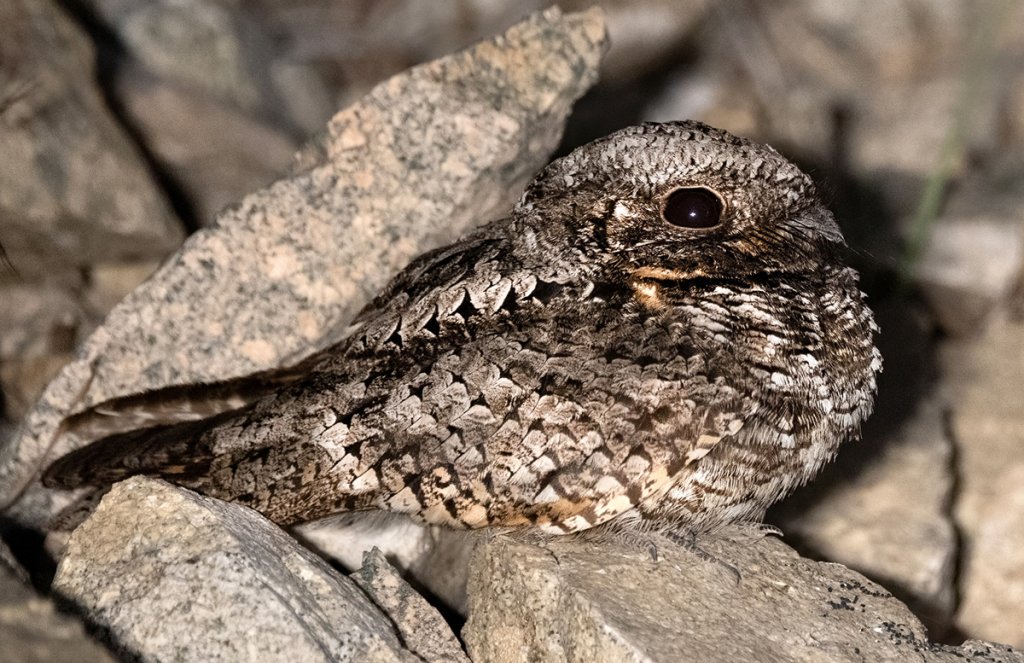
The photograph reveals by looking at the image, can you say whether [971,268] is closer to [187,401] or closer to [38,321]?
[187,401]

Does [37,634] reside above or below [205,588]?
below

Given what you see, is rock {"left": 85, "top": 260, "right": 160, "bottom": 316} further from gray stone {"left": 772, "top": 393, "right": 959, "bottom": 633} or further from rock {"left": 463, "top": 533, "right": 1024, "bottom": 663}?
gray stone {"left": 772, "top": 393, "right": 959, "bottom": 633}

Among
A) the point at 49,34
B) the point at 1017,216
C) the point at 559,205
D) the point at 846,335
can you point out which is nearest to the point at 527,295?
the point at 559,205

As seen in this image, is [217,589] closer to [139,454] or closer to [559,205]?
[139,454]

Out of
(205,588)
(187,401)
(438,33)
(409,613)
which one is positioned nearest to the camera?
(205,588)

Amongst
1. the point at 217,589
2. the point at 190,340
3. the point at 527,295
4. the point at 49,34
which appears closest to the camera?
the point at 217,589

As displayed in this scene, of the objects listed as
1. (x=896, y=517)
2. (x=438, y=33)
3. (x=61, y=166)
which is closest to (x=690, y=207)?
(x=896, y=517)

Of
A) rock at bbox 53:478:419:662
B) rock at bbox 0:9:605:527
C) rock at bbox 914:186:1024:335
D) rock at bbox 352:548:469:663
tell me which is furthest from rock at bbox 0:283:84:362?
rock at bbox 914:186:1024:335
